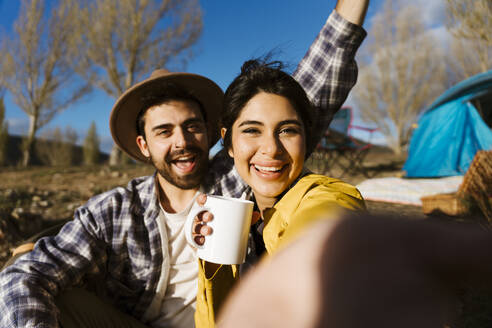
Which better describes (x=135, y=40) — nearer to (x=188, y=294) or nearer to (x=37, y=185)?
(x=37, y=185)

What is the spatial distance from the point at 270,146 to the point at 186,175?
661mm

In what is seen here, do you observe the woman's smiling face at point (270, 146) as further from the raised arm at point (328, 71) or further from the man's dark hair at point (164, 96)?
the man's dark hair at point (164, 96)

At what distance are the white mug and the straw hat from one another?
3.11ft

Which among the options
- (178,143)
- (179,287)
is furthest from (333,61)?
(179,287)

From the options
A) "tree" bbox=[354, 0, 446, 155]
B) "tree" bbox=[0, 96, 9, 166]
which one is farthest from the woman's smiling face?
"tree" bbox=[354, 0, 446, 155]

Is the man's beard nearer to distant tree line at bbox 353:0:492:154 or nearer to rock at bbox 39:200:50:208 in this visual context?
rock at bbox 39:200:50:208

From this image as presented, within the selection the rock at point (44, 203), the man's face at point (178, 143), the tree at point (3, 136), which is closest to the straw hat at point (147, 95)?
the man's face at point (178, 143)

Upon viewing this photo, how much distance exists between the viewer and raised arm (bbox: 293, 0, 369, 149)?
56.2 inches

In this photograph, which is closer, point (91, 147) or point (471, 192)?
point (471, 192)

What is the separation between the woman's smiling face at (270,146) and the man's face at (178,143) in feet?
1.64

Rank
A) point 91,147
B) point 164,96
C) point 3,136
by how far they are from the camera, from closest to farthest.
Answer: point 164,96 → point 3,136 → point 91,147

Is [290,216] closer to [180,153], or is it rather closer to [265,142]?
[265,142]

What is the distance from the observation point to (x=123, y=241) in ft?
4.65

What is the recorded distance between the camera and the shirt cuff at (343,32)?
1.42 metres
